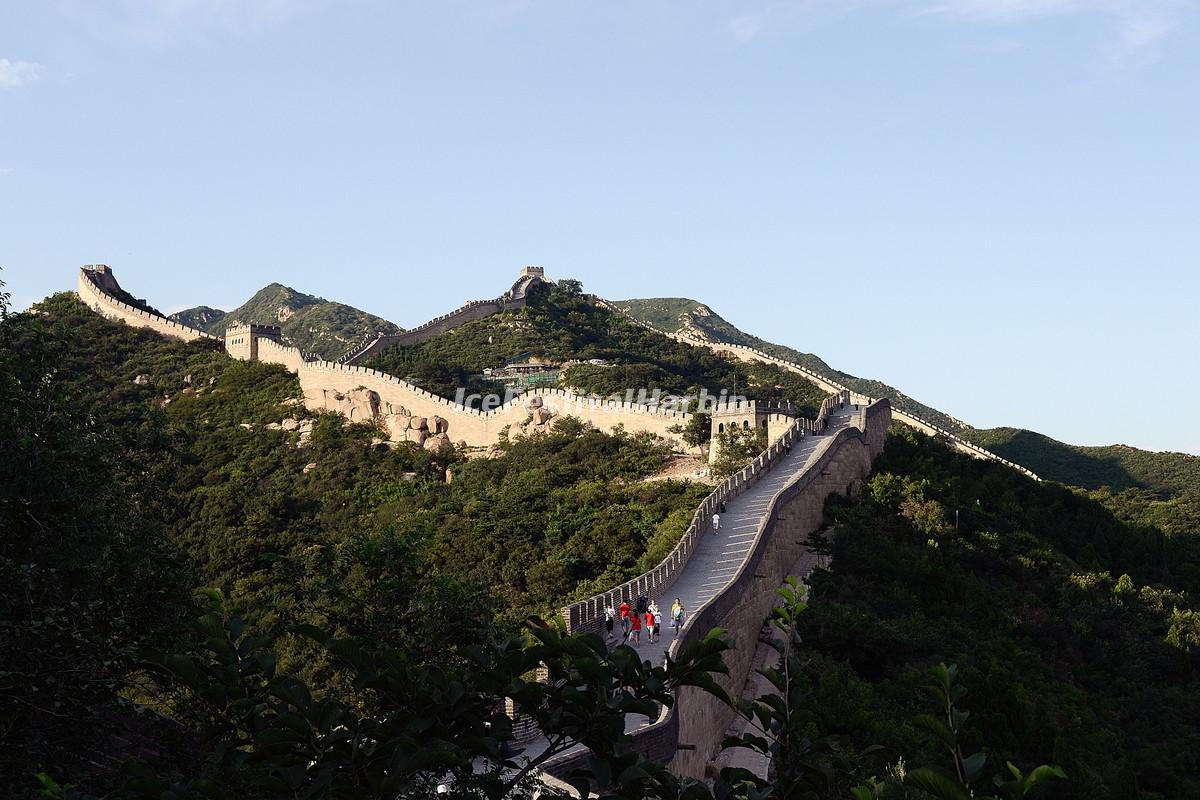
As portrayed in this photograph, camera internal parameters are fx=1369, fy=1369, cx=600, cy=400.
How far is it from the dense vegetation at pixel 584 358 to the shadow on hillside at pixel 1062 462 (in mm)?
11367

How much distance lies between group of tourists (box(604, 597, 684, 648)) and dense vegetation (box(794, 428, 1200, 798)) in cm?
203

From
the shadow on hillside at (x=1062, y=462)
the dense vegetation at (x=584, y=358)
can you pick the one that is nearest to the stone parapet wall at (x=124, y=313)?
the dense vegetation at (x=584, y=358)

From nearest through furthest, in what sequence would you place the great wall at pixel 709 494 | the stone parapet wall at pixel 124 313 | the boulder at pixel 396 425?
1. the great wall at pixel 709 494
2. the boulder at pixel 396 425
3. the stone parapet wall at pixel 124 313

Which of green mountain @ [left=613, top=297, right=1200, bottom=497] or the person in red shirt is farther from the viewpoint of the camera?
green mountain @ [left=613, top=297, right=1200, bottom=497]

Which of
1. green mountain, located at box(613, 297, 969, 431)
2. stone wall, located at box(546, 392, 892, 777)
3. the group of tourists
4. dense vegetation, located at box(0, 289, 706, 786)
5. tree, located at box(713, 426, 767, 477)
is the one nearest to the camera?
dense vegetation, located at box(0, 289, 706, 786)

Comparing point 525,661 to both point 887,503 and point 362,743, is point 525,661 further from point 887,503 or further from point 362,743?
point 887,503

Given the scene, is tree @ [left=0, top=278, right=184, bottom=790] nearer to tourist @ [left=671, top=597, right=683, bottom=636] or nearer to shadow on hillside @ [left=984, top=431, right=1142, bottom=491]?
tourist @ [left=671, top=597, right=683, bottom=636]

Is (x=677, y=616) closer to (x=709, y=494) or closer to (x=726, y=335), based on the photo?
(x=709, y=494)

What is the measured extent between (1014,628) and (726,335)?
224 feet

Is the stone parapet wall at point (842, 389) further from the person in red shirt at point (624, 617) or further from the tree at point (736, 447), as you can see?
the person in red shirt at point (624, 617)

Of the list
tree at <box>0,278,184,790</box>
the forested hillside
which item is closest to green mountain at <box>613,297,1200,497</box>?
the forested hillside

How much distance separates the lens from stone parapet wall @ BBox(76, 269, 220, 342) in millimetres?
53438

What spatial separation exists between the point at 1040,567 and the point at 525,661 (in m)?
A: 25.1

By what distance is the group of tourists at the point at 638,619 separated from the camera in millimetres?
18875
